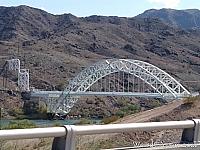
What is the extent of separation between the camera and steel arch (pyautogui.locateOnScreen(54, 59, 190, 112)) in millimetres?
114312

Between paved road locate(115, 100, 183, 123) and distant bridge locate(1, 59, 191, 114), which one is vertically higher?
paved road locate(115, 100, 183, 123)

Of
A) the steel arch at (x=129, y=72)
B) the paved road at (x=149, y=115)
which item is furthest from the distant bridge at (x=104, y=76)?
the paved road at (x=149, y=115)

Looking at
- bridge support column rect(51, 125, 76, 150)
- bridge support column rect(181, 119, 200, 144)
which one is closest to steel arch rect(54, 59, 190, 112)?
bridge support column rect(181, 119, 200, 144)

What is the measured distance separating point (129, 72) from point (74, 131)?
4302 inches

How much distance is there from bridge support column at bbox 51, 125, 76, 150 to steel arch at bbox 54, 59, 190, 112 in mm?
100165

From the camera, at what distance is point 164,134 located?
13906 mm

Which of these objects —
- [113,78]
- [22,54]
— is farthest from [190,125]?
[22,54]

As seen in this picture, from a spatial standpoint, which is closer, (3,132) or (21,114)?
(3,132)

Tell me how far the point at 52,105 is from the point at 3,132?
123 metres

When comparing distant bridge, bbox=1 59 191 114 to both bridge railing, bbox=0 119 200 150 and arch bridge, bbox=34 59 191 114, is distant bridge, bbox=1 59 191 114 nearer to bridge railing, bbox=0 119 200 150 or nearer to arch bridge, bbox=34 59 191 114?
arch bridge, bbox=34 59 191 114

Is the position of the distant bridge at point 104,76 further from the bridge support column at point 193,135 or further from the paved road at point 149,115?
the bridge support column at point 193,135

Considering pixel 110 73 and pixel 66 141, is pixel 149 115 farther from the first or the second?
pixel 110 73

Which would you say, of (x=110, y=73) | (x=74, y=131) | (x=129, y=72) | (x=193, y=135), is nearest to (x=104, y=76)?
(x=110, y=73)

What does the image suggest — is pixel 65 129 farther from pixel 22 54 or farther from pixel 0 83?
pixel 22 54
